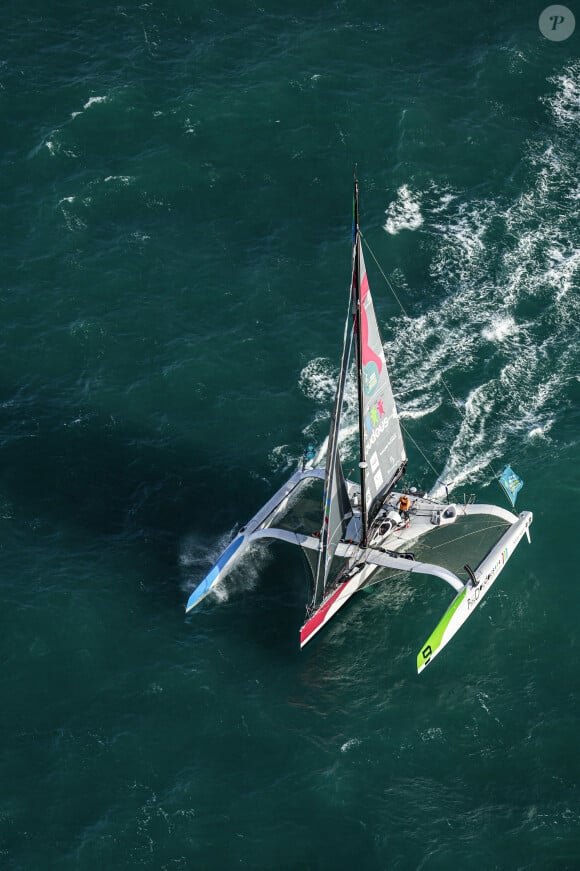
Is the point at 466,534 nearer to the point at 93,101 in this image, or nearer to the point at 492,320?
the point at 492,320

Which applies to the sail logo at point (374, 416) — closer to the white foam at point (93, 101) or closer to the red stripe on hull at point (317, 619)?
the red stripe on hull at point (317, 619)

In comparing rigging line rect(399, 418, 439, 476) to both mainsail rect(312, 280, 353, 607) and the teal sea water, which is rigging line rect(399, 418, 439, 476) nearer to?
the teal sea water

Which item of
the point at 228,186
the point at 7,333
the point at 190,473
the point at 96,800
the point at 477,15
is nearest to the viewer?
the point at 96,800

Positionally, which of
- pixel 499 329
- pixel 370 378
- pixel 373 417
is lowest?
pixel 373 417

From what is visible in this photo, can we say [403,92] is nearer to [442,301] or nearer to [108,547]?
[442,301]

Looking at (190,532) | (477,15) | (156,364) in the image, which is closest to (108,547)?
(190,532)

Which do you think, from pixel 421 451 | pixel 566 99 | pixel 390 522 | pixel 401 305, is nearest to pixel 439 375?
pixel 401 305
